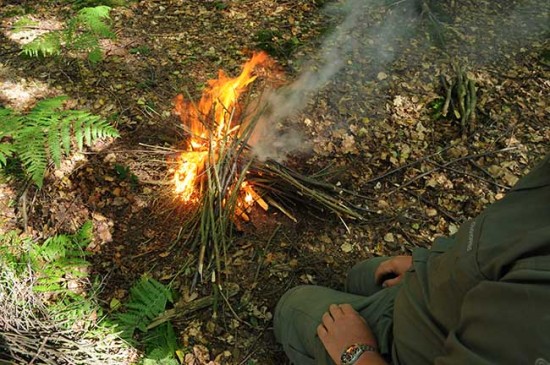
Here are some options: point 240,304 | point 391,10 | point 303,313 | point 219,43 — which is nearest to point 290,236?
point 240,304

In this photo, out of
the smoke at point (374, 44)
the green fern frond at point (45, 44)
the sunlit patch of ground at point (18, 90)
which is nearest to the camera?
the green fern frond at point (45, 44)

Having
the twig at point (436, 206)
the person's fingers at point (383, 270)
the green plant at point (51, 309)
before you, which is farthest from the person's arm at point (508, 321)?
the twig at point (436, 206)

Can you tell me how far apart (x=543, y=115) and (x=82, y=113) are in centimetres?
405

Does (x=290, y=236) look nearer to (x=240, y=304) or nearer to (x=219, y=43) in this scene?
(x=240, y=304)

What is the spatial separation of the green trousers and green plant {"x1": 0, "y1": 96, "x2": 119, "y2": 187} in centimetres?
155

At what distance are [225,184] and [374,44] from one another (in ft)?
8.66

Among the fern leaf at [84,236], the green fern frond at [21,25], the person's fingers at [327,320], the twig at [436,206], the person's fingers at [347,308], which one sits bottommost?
the twig at [436,206]

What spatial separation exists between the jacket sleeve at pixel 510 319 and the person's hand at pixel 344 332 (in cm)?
61

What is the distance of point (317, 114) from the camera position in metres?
3.86

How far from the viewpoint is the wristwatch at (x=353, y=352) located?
1811 millimetres

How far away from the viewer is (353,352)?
1833mm

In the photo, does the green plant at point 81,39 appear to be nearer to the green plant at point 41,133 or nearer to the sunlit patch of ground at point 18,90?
the sunlit patch of ground at point 18,90

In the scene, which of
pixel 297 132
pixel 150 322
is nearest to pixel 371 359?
pixel 150 322

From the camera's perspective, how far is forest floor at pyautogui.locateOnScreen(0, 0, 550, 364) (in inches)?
113
